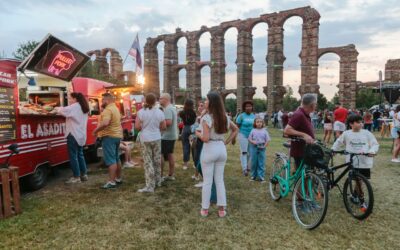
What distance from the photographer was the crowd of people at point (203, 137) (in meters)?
4.32

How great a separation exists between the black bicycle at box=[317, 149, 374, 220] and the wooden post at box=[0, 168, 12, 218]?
4690mm

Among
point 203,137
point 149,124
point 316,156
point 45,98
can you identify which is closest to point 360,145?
point 316,156

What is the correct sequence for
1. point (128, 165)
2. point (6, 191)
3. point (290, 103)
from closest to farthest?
point (6, 191)
point (128, 165)
point (290, 103)

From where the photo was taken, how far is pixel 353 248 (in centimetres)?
361

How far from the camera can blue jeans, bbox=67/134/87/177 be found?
620 cm

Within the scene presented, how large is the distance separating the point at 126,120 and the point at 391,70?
3669 cm

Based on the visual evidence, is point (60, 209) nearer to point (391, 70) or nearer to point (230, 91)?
point (230, 91)

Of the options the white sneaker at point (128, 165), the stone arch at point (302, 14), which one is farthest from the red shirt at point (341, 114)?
the stone arch at point (302, 14)

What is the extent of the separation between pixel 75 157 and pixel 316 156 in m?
4.93

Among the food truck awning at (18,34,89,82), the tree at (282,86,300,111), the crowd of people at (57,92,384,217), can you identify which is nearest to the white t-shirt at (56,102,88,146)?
the crowd of people at (57,92,384,217)

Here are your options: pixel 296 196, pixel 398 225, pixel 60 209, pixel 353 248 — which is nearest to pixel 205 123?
pixel 296 196

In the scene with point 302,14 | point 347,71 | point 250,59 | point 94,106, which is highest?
point 302,14

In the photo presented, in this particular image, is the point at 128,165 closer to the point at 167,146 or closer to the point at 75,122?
the point at 167,146

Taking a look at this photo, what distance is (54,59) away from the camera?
19.7 feet
